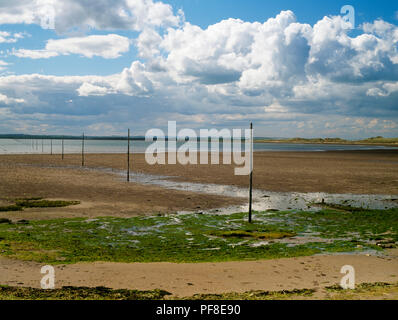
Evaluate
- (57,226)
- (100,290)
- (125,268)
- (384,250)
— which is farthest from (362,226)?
(57,226)

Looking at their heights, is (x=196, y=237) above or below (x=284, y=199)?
below

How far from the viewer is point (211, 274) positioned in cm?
1048

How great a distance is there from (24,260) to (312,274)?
920cm

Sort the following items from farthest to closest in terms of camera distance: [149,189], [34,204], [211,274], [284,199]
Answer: [149,189], [284,199], [34,204], [211,274]

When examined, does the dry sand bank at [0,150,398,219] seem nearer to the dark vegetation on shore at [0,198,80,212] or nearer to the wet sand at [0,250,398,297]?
the dark vegetation on shore at [0,198,80,212]

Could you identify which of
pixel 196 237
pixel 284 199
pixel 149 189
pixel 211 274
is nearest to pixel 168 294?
pixel 211 274

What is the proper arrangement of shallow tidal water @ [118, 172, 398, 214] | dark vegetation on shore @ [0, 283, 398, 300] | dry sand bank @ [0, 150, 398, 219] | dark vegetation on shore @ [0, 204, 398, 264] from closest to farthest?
dark vegetation on shore @ [0, 283, 398, 300] < dark vegetation on shore @ [0, 204, 398, 264] < dry sand bank @ [0, 150, 398, 219] < shallow tidal water @ [118, 172, 398, 214]

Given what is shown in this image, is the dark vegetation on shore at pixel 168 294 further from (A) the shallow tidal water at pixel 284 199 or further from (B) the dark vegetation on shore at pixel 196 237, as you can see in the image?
(A) the shallow tidal water at pixel 284 199

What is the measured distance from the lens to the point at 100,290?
29.3 ft

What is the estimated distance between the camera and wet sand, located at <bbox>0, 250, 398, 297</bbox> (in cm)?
946

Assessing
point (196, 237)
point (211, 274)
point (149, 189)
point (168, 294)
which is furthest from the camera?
point (149, 189)

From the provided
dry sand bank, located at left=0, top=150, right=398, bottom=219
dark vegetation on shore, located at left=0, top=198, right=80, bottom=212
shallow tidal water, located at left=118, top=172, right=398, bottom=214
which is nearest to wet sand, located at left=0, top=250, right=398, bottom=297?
dry sand bank, located at left=0, top=150, right=398, bottom=219

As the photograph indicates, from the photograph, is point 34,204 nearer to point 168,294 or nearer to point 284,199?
point 168,294
